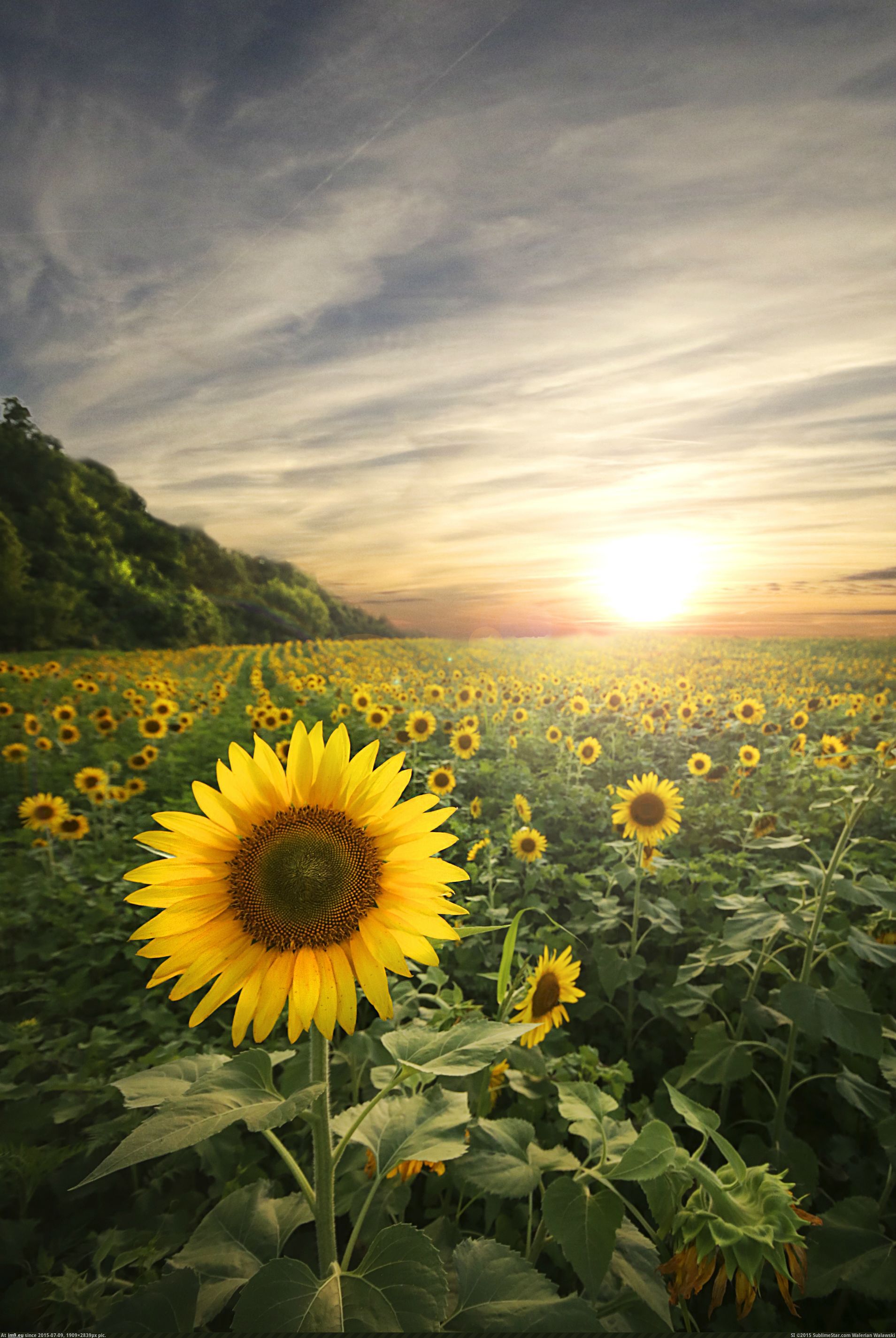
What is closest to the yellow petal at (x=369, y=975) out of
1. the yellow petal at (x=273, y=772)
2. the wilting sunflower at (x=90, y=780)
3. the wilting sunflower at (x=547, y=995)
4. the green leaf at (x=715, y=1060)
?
the yellow petal at (x=273, y=772)

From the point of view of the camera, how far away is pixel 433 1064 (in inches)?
47.2

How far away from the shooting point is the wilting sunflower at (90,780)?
5.59 m

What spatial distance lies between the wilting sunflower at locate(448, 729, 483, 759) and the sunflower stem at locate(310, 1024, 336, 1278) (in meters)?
5.26

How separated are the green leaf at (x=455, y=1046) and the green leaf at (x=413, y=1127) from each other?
0.20m

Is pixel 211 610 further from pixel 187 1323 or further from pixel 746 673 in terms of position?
pixel 187 1323

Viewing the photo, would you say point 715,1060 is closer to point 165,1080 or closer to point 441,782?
point 165,1080

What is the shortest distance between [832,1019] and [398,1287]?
1612 mm

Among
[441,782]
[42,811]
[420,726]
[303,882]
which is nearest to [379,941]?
[303,882]

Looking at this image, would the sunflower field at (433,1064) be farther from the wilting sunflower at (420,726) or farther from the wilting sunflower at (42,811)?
the wilting sunflower at (420,726)

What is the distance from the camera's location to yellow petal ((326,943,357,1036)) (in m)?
1.13

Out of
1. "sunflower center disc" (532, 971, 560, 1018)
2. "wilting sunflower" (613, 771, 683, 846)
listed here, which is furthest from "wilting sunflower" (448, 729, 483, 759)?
"sunflower center disc" (532, 971, 560, 1018)

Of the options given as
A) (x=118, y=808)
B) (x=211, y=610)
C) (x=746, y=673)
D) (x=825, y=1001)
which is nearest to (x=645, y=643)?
(x=746, y=673)

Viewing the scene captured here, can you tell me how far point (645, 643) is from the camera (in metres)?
23.8

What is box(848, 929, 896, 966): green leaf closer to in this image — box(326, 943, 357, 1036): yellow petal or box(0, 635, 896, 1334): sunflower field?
box(0, 635, 896, 1334): sunflower field
